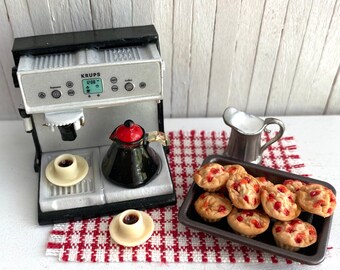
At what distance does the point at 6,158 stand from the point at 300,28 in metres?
0.82

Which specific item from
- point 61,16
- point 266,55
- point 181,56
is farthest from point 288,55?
point 61,16

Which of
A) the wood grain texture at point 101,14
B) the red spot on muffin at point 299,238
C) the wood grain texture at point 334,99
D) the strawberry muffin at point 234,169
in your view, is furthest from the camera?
the wood grain texture at point 334,99

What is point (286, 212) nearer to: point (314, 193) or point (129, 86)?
point (314, 193)

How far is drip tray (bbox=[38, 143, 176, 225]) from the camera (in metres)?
0.84

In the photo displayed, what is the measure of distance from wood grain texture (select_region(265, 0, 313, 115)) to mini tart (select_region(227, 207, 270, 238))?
462mm

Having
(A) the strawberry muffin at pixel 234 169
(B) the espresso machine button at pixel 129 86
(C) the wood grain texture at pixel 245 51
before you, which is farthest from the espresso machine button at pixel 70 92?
(C) the wood grain texture at pixel 245 51

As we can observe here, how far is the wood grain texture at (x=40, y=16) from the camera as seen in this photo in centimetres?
92

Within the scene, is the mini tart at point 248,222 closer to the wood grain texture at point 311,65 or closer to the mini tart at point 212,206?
the mini tart at point 212,206

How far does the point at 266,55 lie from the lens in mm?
1050

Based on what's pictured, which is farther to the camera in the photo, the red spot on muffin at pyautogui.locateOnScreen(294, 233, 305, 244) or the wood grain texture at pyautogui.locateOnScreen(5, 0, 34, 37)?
the wood grain texture at pyautogui.locateOnScreen(5, 0, 34, 37)

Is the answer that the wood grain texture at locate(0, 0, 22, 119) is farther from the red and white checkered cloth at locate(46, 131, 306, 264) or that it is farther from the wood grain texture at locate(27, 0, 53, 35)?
the red and white checkered cloth at locate(46, 131, 306, 264)

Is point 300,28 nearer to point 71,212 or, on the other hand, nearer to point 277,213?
point 277,213

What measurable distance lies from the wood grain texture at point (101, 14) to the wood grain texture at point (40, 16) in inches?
4.2

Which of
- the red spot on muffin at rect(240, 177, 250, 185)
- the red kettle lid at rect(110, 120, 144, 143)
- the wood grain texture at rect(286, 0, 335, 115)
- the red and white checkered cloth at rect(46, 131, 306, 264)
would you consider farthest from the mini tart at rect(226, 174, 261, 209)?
the wood grain texture at rect(286, 0, 335, 115)
